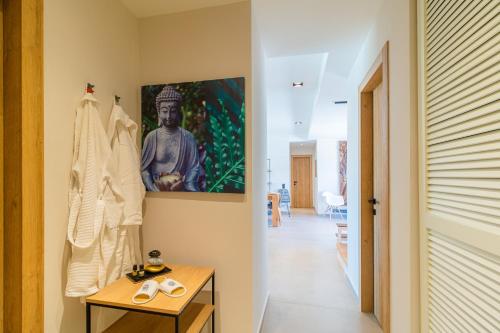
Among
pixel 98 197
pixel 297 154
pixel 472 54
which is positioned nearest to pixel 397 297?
pixel 472 54

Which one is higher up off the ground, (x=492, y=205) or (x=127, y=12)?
(x=127, y=12)

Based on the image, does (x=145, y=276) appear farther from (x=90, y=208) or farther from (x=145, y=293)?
(x=90, y=208)

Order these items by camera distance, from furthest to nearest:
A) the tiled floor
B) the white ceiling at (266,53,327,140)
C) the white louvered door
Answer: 1. the white ceiling at (266,53,327,140)
2. the tiled floor
3. the white louvered door

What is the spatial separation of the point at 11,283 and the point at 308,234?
4717 mm

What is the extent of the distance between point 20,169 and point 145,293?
2.65 ft

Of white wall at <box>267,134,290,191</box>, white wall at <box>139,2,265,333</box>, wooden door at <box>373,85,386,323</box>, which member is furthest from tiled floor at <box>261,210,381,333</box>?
white wall at <box>267,134,290,191</box>

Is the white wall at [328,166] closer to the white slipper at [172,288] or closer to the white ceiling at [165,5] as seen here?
the white ceiling at [165,5]

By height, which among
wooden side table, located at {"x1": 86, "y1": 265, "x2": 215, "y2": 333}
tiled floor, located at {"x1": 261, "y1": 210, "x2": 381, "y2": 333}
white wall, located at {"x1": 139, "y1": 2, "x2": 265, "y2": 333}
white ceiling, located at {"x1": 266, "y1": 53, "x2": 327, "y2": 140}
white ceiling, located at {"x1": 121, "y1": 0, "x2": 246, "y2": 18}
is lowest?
tiled floor, located at {"x1": 261, "y1": 210, "x2": 381, "y2": 333}

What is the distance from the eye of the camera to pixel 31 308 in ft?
3.31

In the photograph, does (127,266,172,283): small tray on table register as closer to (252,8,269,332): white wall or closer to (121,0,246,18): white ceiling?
(252,8,269,332): white wall

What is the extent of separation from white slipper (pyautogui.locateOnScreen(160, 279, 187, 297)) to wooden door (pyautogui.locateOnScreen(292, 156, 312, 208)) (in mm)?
8557

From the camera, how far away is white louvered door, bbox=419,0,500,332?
0.72 metres

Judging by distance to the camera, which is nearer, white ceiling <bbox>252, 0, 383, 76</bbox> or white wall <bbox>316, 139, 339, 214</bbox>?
white ceiling <bbox>252, 0, 383, 76</bbox>

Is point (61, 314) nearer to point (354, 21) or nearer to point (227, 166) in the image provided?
point (227, 166)
